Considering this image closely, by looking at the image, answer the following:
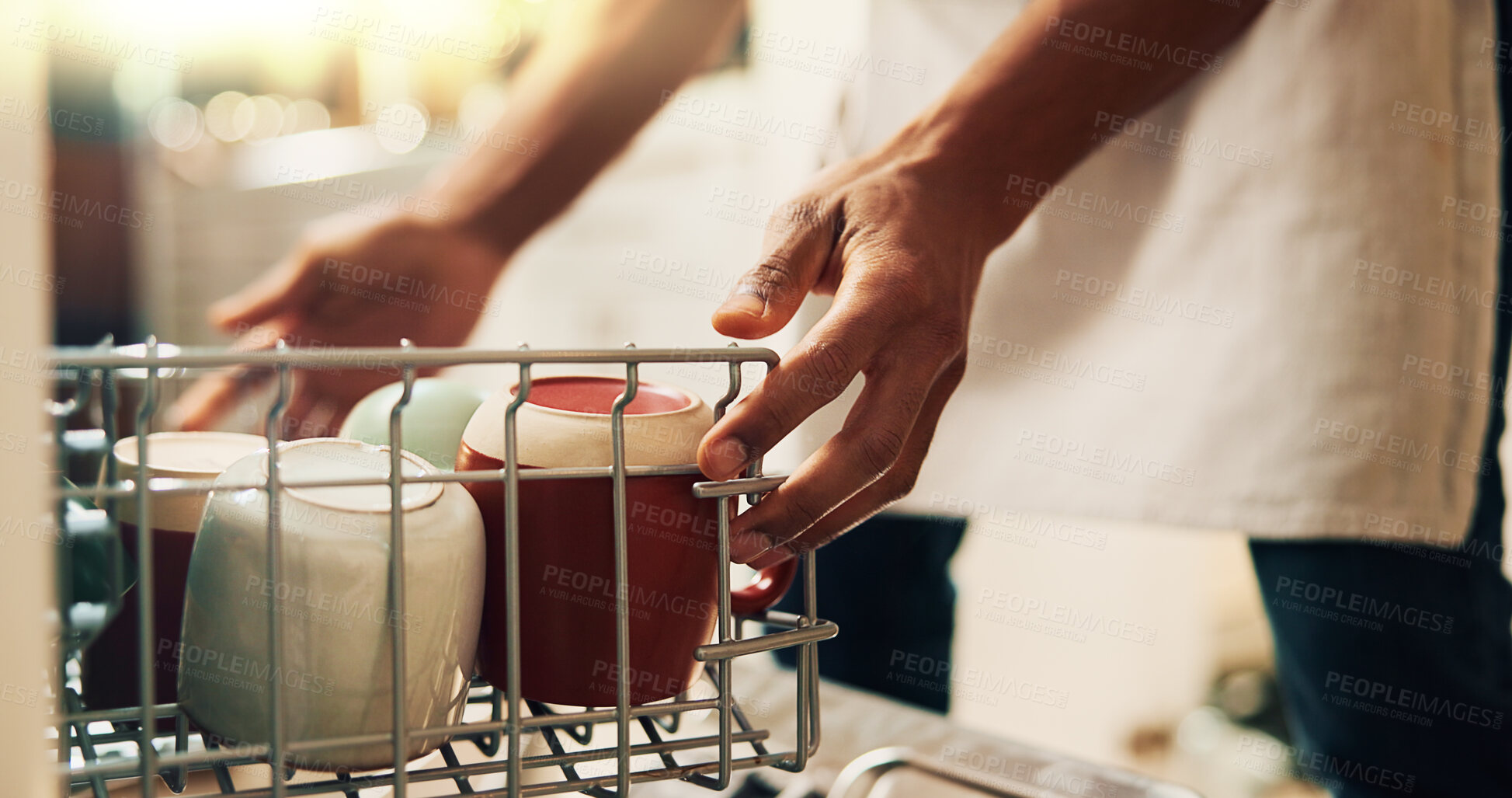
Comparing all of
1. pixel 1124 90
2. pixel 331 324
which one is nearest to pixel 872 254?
pixel 1124 90

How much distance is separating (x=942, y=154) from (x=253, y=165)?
2143 millimetres

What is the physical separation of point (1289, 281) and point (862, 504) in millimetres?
396

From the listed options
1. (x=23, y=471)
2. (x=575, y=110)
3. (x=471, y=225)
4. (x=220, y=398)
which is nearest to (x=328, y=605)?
(x=23, y=471)

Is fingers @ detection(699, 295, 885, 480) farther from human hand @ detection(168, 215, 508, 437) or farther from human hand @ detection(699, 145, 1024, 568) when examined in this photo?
human hand @ detection(168, 215, 508, 437)

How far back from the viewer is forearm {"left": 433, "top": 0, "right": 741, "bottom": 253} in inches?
32.3

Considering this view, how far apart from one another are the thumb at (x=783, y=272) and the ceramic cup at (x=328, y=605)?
12cm

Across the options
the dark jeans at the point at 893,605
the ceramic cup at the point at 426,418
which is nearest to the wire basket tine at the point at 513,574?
the ceramic cup at the point at 426,418

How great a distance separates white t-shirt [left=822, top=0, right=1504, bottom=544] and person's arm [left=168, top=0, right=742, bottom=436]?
1.11 ft

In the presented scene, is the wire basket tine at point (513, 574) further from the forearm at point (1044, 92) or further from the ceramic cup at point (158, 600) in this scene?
the forearm at point (1044, 92)

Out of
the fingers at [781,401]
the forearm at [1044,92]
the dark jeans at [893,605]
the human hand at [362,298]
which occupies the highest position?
the forearm at [1044,92]

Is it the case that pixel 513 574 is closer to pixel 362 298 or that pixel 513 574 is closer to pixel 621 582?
pixel 621 582

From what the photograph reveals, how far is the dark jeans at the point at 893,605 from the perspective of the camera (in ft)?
3.08

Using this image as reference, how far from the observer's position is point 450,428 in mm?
441

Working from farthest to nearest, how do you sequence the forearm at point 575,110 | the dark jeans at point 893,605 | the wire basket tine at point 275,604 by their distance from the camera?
the dark jeans at point 893,605, the forearm at point 575,110, the wire basket tine at point 275,604
